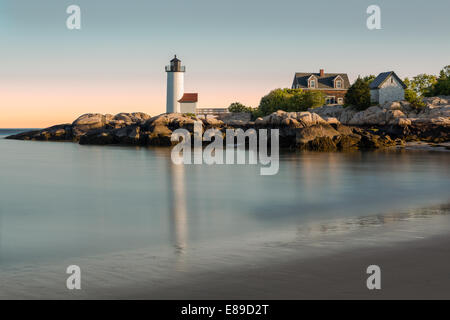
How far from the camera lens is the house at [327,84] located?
69812mm

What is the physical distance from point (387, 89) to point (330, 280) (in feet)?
175

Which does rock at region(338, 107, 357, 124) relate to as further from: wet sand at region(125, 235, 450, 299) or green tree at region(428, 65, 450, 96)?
wet sand at region(125, 235, 450, 299)

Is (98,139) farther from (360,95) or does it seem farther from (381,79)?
(381,79)

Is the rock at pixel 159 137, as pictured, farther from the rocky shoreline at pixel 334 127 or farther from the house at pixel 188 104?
the house at pixel 188 104

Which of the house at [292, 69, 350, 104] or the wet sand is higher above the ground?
the house at [292, 69, 350, 104]

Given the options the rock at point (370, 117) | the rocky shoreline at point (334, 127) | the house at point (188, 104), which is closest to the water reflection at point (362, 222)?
the rocky shoreline at point (334, 127)

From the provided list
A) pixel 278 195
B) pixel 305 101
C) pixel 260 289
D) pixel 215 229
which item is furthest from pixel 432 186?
pixel 305 101

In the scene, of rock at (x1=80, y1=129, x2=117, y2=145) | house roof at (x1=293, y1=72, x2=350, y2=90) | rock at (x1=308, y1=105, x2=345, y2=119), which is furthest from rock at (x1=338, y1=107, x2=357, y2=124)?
rock at (x1=80, y1=129, x2=117, y2=145)

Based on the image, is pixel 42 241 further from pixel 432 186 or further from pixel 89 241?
pixel 432 186

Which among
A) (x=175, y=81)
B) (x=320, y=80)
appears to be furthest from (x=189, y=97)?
(x=320, y=80)

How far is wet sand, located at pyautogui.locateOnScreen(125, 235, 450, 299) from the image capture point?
616cm

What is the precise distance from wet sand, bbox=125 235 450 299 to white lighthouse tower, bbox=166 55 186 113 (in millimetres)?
59711
